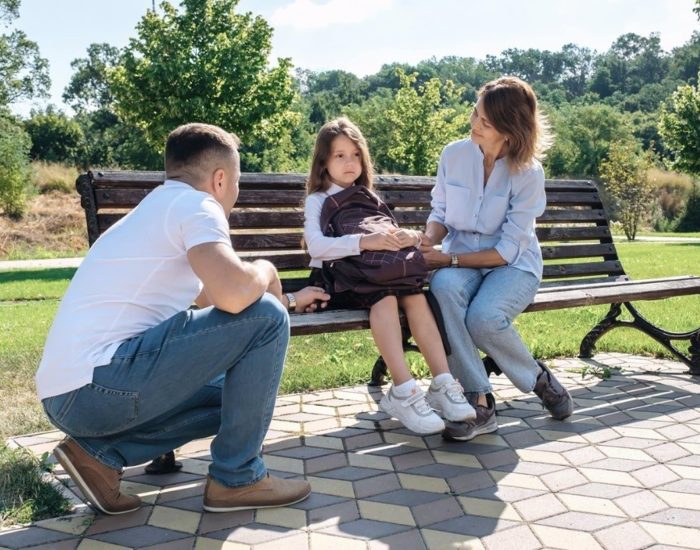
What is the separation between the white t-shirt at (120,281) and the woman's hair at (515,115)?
64.2 inches

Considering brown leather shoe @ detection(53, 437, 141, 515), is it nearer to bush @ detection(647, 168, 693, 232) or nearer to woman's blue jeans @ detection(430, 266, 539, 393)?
woman's blue jeans @ detection(430, 266, 539, 393)

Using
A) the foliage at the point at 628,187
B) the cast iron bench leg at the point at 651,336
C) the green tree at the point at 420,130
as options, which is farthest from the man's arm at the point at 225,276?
the green tree at the point at 420,130

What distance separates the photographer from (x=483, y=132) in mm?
3539

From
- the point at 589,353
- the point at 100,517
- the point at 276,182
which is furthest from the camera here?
the point at 589,353

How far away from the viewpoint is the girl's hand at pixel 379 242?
3320 mm

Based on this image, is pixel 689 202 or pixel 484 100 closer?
pixel 484 100

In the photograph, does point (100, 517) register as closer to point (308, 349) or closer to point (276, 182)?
point (276, 182)

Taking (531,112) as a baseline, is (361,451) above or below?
below

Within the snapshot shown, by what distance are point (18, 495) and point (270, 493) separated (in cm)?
92

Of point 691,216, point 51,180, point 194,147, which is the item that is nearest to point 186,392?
point 194,147

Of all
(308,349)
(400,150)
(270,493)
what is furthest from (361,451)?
(400,150)

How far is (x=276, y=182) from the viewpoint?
4.15 m

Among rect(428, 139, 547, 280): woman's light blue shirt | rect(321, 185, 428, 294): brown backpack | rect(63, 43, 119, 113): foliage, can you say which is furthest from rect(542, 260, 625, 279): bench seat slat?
rect(63, 43, 119, 113): foliage

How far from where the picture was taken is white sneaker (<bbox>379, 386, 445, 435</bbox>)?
3145 millimetres
